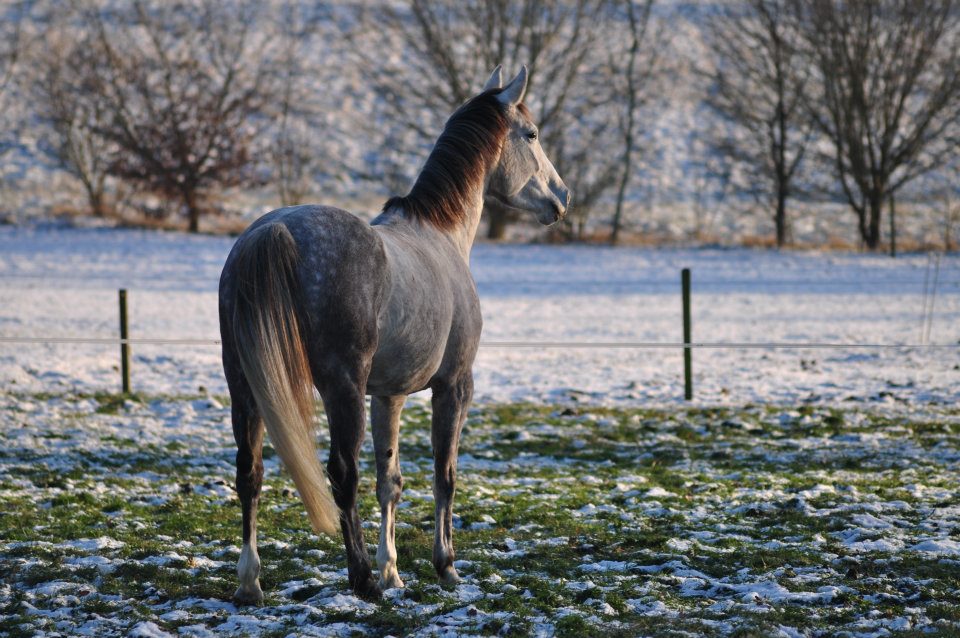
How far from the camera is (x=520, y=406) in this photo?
9.98m

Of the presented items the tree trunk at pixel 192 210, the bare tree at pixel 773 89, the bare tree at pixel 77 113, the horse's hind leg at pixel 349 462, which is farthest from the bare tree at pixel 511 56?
the horse's hind leg at pixel 349 462

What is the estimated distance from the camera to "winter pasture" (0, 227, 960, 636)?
400 cm

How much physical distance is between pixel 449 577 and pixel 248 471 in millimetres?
1125

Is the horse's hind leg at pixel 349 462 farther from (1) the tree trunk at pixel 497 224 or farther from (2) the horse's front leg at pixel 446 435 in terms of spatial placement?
(1) the tree trunk at pixel 497 224

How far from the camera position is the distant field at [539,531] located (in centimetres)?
393

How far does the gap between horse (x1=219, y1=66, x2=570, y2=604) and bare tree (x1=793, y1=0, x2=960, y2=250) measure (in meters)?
21.2

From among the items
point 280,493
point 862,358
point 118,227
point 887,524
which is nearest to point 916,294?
point 862,358

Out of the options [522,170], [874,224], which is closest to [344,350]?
[522,170]

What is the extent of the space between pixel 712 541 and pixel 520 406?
493 centimetres

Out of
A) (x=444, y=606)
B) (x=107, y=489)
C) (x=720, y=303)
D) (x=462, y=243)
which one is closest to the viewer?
(x=444, y=606)

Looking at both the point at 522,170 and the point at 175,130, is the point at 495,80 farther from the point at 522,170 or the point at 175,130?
the point at 175,130

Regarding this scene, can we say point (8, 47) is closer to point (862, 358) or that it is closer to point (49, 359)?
point (49, 359)

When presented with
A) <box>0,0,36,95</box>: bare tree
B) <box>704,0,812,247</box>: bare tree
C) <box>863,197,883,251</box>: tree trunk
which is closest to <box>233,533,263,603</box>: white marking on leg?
<box>704,0,812,247</box>: bare tree

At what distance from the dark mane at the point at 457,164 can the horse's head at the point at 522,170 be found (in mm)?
108
